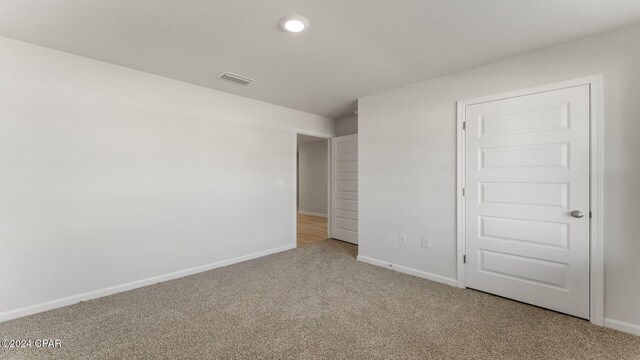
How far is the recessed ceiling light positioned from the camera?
1916 mm

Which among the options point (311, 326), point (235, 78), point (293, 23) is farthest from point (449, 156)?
point (235, 78)

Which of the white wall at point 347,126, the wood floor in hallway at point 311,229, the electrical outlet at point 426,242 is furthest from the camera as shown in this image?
the wood floor in hallway at point 311,229

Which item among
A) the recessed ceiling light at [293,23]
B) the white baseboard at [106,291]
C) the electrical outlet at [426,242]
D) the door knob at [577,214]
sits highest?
the recessed ceiling light at [293,23]

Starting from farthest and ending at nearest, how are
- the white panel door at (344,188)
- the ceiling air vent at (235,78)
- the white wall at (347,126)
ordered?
the white wall at (347,126)
the white panel door at (344,188)
the ceiling air vent at (235,78)

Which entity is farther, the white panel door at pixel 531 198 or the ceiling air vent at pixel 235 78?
the ceiling air vent at pixel 235 78

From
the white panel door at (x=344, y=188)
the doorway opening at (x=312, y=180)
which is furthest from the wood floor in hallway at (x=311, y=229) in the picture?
the white panel door at (x=344, y=188)

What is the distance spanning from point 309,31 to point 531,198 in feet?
8.30

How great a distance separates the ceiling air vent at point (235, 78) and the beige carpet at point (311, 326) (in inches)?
94.0

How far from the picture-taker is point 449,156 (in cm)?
299

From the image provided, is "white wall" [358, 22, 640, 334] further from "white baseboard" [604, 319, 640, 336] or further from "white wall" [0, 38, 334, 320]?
"white wall" [0, 38, 334, 320]

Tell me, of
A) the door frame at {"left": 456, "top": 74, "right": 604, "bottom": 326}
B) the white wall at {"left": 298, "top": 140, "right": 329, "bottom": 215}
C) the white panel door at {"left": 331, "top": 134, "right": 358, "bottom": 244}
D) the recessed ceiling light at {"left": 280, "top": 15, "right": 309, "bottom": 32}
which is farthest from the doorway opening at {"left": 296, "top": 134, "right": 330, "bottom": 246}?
the door frame at {"left": 456, "top": 74, "right": 604, "bottom": 326}

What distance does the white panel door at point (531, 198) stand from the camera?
226 cm

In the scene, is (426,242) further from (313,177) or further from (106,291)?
(313,177)

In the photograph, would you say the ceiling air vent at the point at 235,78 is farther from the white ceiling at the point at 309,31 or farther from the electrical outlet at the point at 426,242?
the electrical outlet at the point at 426,242
